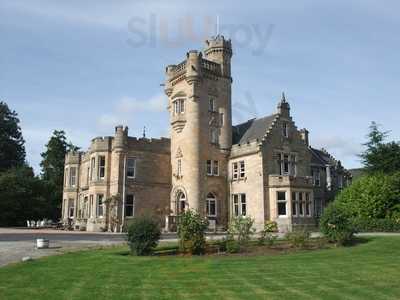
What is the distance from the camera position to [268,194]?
38656 millimetres

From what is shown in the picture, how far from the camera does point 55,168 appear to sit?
6519cm

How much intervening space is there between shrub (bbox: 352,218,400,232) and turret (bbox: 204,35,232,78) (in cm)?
2013

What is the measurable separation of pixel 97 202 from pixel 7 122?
120 feet

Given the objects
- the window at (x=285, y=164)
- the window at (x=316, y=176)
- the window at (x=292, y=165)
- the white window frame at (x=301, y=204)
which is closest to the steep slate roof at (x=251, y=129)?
the window at (x=285, y=164)

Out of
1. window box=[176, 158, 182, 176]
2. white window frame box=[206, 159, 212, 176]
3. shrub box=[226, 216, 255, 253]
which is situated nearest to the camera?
shrub box=[226, 216, 255, 253]

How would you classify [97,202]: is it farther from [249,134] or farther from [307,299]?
[307,299]

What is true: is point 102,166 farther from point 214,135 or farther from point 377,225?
point 377,225

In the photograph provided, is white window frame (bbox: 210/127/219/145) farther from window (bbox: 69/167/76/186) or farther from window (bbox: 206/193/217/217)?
window (bbox: 69/167/76/186)

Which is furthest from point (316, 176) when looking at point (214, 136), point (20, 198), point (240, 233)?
point (20, 198)

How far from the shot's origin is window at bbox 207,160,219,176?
137 feet

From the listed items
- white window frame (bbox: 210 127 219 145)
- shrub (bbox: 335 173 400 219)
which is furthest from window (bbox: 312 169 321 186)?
white window frame (bbox: 210 127 219 145)

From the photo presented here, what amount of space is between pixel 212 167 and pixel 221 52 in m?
12.4

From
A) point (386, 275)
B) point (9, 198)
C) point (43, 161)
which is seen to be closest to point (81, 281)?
point (386, 275)

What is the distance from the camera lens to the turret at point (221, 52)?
146ft
